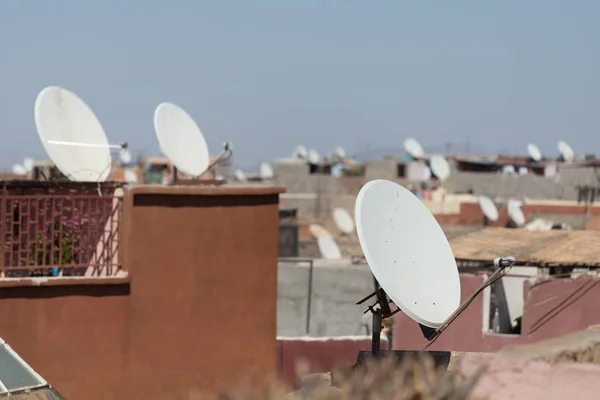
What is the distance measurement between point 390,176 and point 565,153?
29.5 ft

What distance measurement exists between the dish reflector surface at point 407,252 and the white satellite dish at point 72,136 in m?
5.47

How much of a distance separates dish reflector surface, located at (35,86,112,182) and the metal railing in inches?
16.5

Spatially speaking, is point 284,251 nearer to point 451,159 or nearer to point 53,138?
point 53,138

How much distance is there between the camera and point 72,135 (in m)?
12.8

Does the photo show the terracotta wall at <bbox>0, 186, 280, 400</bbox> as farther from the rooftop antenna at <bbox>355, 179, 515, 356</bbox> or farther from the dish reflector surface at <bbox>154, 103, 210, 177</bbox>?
the rooftop antenna at <bbox>355, 179, 515, 356</bbox>

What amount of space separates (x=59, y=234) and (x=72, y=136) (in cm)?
150

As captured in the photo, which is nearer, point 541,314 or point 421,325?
point 421,325

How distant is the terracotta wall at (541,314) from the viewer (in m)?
15.5

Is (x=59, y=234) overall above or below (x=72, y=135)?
below

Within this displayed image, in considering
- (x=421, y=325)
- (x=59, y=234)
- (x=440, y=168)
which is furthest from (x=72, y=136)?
(x=440, y=168)

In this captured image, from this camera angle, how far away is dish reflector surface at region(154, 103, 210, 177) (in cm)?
1337

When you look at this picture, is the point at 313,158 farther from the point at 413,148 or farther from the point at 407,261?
the point at 407,261

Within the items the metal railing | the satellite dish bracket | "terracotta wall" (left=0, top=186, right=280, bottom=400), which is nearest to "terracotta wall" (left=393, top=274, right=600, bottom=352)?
"terracotta wall" (left=0, top=186, right=280, bottom=400)

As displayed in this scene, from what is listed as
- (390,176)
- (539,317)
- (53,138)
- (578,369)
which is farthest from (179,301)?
(390,176)
